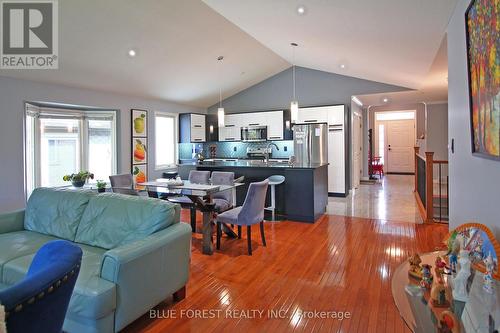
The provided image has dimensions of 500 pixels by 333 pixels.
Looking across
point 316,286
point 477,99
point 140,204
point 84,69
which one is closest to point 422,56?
point 477,99

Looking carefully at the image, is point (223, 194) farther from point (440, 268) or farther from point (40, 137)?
point (440, 268)

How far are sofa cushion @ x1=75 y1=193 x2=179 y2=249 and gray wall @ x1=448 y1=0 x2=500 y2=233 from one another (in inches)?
90.1

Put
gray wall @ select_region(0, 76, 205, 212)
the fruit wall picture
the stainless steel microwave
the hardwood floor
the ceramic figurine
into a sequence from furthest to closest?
the stainless steel microwave
the fruit wall picture
gray wall @ select_region(0, 76, 205, 212)
the hardwood floor
the ceramic figurine

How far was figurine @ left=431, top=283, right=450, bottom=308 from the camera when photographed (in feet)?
4.50

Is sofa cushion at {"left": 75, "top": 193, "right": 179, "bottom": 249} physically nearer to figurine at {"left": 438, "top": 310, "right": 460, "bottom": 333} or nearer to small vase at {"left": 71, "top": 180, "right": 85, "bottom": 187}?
figurine at {"left": 438, "top": 310, "right": 460, "bottom": 333}

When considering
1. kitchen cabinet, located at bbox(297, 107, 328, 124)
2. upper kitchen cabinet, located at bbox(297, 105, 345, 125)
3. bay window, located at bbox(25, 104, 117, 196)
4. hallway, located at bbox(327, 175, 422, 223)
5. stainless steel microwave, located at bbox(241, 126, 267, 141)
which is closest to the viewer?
bay window, located at bbox(25, 104, 117, 196)

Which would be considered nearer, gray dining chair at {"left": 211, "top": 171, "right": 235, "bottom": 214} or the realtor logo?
the realtor logo

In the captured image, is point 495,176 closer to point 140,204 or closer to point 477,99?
point 477,99

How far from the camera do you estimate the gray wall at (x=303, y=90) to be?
7.48m

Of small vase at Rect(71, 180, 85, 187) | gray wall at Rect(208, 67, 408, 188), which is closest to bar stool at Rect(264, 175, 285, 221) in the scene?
small vase at Rect(71, 180, 85, 187)

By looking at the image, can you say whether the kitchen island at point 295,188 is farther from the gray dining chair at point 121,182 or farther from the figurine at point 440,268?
the figurine at point 440,268

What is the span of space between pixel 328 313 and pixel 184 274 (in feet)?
4.03

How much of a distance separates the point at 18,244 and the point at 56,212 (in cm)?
44

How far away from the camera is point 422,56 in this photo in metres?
4.42
